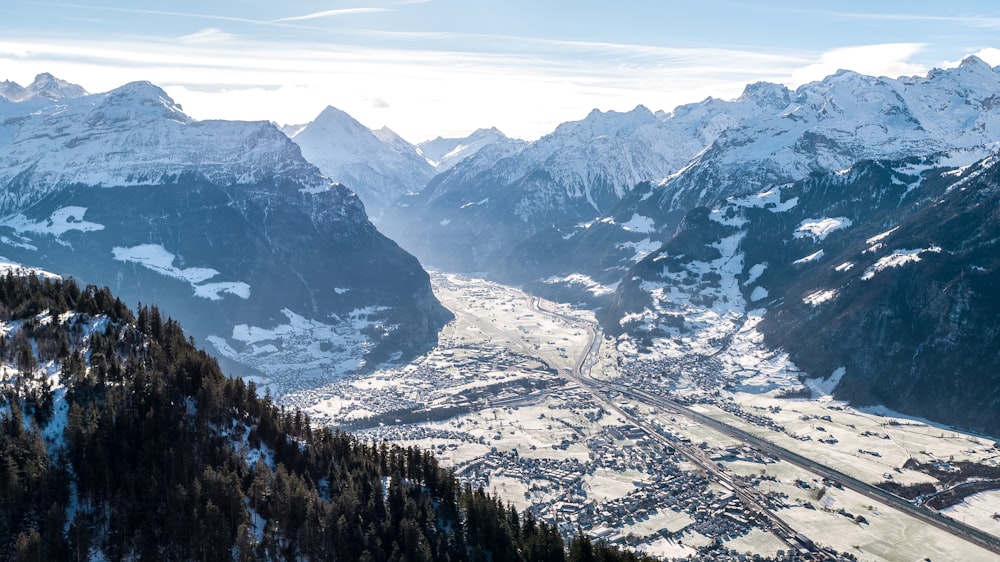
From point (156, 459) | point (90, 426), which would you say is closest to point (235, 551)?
point (156, 459)

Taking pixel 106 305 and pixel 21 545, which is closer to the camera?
pixel 21 545

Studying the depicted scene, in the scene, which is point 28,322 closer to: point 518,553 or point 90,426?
point 90,426

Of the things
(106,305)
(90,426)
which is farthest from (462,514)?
(106,305)

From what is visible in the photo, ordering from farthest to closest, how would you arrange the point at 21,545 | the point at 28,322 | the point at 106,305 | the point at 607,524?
the point at 607,524, the point at 106,305, the point at 28,322, the point at 21,545

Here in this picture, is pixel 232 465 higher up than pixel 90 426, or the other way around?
pixel 90 426

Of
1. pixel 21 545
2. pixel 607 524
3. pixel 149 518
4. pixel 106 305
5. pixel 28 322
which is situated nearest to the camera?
pixel 21 545

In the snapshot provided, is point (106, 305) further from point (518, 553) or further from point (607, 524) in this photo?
point (607, 524)

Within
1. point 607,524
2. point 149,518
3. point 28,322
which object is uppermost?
point 28,322
